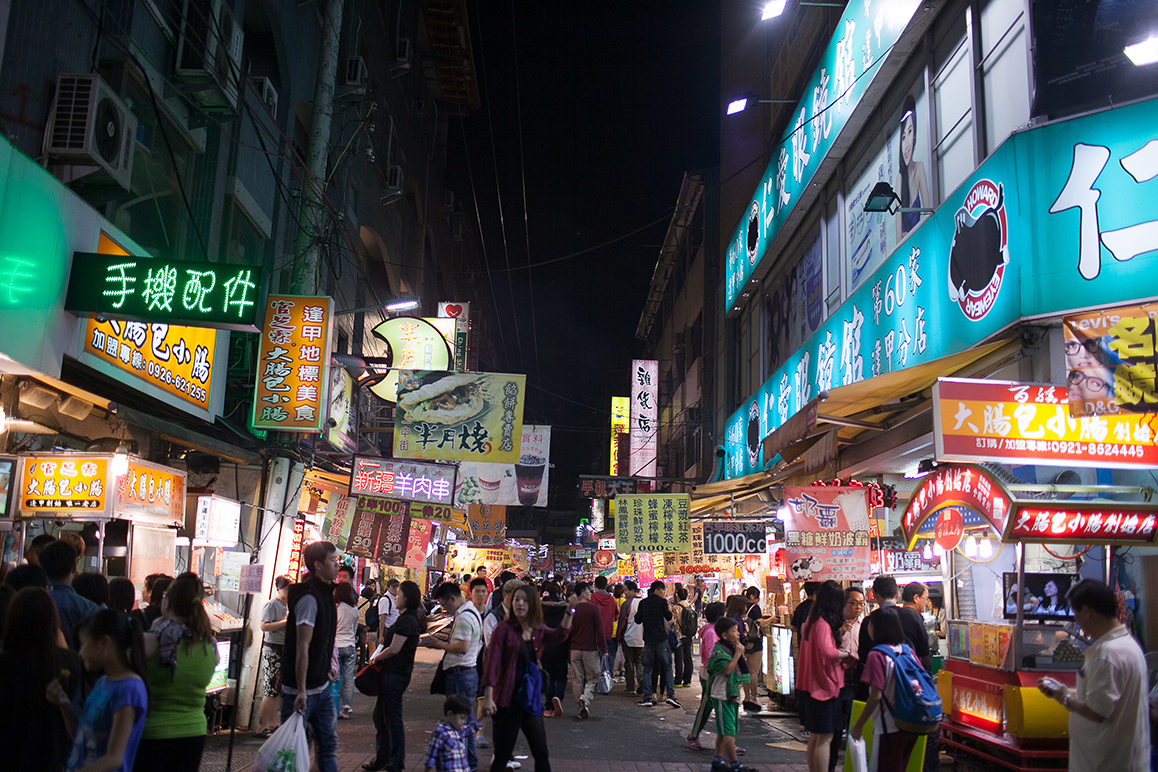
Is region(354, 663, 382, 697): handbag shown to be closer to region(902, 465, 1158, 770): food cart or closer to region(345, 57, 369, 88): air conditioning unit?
region(902, 465, 1158, 770): food cart

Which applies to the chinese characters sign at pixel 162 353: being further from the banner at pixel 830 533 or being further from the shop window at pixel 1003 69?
the shop window at pixel 1003 69

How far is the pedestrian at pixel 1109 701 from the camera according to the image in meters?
4.98

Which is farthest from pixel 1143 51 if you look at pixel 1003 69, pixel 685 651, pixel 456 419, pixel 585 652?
pixel 685 651

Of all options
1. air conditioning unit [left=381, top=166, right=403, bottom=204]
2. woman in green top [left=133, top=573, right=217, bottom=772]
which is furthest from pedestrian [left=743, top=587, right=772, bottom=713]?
air conditioning unit [left=381, top=166, right=403, bottom=204]

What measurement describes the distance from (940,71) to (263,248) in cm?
1053

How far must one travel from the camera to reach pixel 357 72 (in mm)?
18578

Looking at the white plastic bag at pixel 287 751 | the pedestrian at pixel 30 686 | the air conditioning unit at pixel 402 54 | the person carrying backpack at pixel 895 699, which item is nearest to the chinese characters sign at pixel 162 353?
the white plastic bag at pixel 287 751

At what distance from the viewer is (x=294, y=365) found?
1198 centimetres

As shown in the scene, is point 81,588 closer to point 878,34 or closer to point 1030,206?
point 1030,206

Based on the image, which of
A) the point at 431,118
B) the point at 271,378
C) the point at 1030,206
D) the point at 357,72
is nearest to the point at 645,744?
the point at 271,378

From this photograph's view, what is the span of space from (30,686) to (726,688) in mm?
7151

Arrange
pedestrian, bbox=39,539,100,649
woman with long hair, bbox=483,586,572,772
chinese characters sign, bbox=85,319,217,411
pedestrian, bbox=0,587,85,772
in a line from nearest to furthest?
pedestrian, bbox=0,587,85,772 → pedestrian, bbox=39,539,100,649 → woman with long hair, bbox=483,586,572,772 → chinese characters sign, bbox=85,319,217,411

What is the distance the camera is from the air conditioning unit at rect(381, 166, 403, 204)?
2342 centimetres

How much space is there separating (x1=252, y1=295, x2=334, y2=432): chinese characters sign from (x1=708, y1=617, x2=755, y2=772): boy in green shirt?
5739mm
